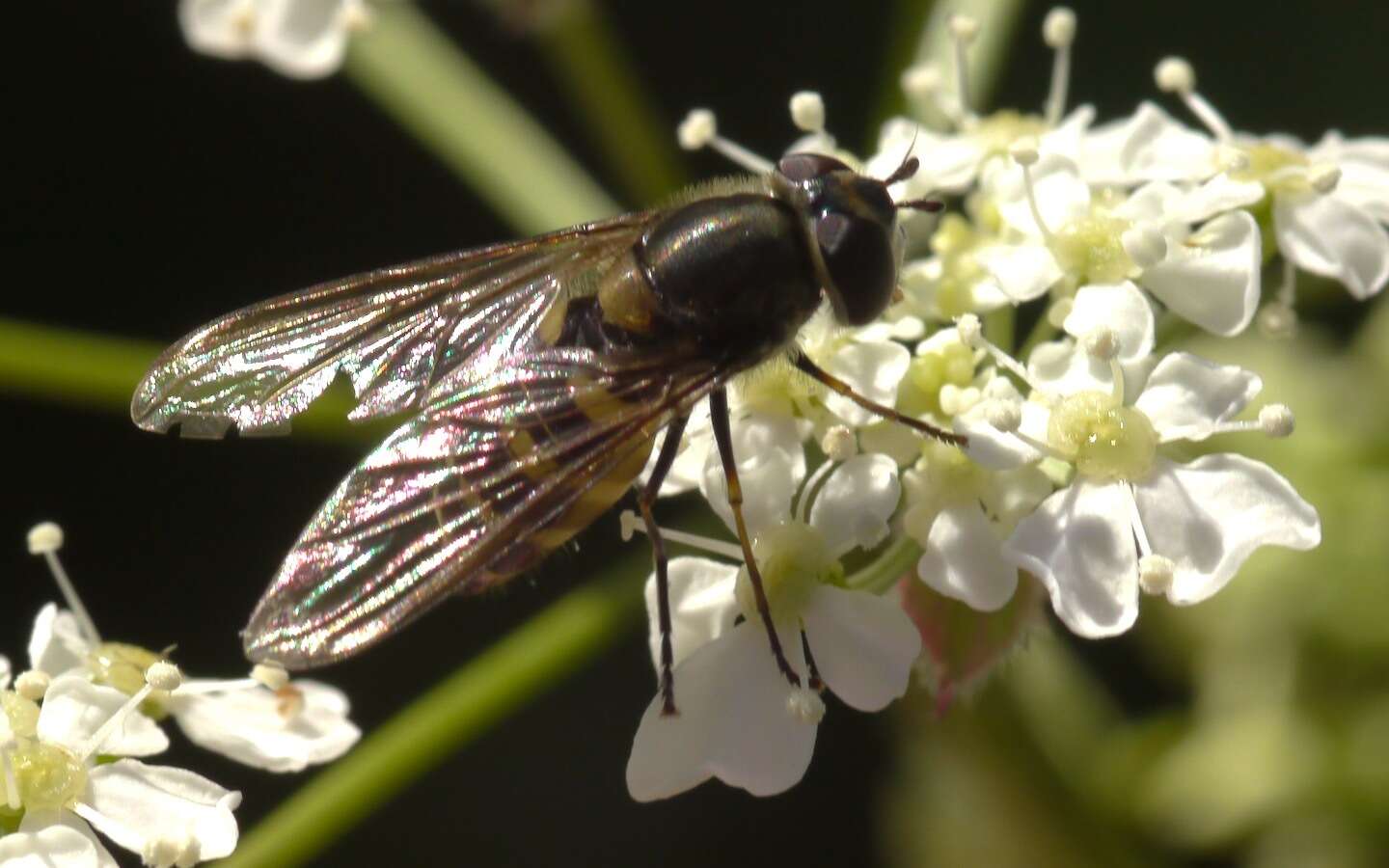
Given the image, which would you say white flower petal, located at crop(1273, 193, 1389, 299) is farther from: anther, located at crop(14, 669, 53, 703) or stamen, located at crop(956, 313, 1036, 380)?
anther, located at crop(14, 669, 53, 703)

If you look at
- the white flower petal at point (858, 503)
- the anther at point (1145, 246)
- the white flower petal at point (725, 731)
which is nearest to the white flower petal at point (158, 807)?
the white flower petal at point (725, 731)

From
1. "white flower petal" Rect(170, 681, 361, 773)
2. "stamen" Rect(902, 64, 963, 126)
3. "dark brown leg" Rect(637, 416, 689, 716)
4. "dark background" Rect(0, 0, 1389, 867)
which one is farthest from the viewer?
"dark background" Rect(0, 0, 1389, 867)

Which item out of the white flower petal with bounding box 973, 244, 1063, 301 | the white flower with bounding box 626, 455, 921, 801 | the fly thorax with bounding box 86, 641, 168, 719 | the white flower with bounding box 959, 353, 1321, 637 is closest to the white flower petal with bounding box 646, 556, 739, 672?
the white flower with bounding box 626, 455, 921, 801

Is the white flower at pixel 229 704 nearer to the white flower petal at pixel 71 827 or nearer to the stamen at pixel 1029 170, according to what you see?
the white flower petal at pixel 71 827

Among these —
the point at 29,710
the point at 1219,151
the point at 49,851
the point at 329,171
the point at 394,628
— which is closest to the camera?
the point at 394,628

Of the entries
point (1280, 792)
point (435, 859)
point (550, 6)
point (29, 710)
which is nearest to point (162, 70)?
point (550, 6)

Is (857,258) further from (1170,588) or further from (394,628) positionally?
(394,628)

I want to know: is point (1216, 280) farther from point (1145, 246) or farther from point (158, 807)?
point (158, 807)
